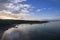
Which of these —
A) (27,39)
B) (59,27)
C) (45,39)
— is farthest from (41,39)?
(59,27)

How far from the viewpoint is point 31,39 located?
918cm

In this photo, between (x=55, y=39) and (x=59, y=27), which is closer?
(x=55, y=39)

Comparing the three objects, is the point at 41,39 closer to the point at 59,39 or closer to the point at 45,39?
the point at 45,39

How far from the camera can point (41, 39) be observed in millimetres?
9359

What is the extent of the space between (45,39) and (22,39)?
147cm

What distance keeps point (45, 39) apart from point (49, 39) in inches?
12.5

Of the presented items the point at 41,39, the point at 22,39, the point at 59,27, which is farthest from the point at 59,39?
the point at 59,27

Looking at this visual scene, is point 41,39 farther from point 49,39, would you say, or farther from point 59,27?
point 59,27

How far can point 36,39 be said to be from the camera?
30.4 ft

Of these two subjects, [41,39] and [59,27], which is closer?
[41,39]

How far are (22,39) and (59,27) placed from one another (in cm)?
412

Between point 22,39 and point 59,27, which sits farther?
point 59,27

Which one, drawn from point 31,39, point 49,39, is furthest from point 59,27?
point 31,39

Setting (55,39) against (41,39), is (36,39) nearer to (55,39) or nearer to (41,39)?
(41,39)
